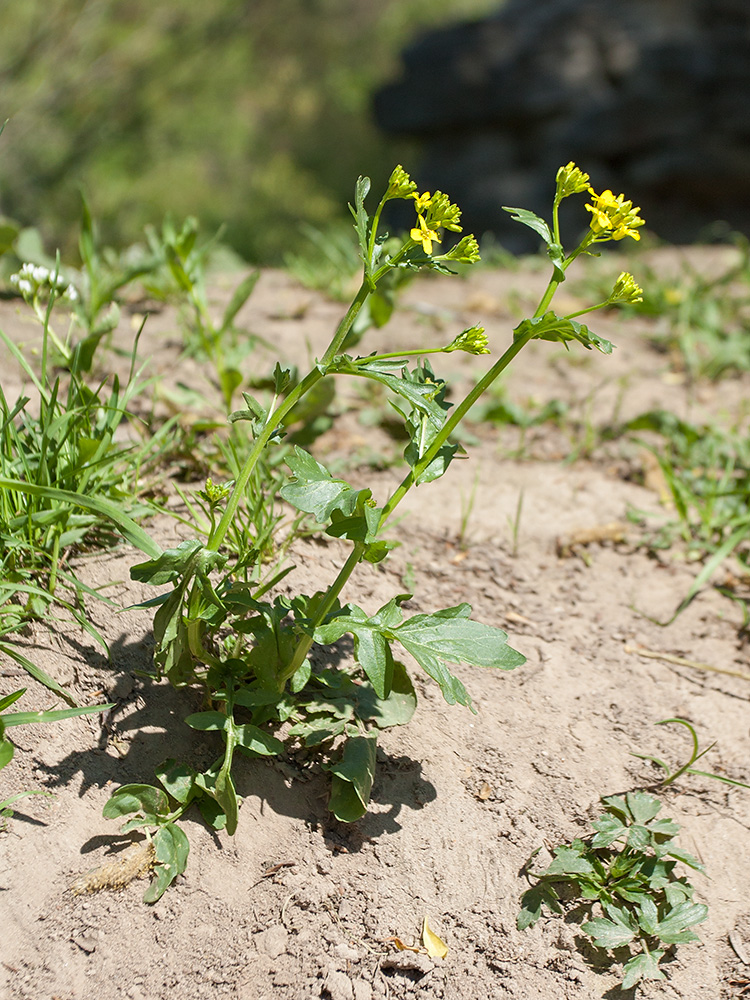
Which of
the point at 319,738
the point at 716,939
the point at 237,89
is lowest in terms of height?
the point at 716,939

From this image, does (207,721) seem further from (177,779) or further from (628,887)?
(628,887)

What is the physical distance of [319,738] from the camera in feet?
4.83

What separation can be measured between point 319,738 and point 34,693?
54 centimetres

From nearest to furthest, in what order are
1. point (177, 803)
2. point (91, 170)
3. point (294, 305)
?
point (177, 803), point (294, 305), point (91, 170)

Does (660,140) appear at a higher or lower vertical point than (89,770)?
higher

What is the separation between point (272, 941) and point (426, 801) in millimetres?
372

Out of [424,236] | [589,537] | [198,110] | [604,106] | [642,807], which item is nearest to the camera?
[424,236]

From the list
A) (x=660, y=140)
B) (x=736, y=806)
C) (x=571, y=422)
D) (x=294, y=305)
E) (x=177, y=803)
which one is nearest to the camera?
(x=177, y=803)

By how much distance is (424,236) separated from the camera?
A: 119cm

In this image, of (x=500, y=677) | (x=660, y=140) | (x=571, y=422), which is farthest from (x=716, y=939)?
(x=660, y=140)

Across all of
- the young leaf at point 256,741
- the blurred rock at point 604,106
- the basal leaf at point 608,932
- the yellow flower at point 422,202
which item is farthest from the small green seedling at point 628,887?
the blurred rock at point 604,106

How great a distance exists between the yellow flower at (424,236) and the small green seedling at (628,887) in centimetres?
107

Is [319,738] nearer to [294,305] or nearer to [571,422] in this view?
[571,422]

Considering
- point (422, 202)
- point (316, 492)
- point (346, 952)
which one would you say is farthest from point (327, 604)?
point (422, 202)
